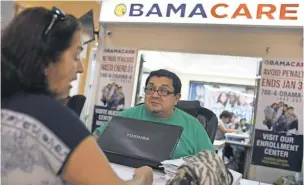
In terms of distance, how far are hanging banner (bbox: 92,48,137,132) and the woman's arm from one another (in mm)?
3571

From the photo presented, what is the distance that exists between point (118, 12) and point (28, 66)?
12.4ft

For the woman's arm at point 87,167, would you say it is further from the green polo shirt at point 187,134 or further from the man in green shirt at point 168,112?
the man in green shirt at point 168,112

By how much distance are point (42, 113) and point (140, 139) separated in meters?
0.84

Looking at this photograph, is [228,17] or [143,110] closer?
[143,110]

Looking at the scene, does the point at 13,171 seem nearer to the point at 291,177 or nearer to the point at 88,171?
the point at 88,171

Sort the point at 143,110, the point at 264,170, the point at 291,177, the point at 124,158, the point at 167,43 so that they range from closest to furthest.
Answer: the point at 124,158, the point at 143,110, the point at 291,177, the point at 264,170, the point at 167,43

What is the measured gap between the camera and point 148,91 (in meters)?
1.95

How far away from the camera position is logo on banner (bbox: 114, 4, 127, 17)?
171 inches

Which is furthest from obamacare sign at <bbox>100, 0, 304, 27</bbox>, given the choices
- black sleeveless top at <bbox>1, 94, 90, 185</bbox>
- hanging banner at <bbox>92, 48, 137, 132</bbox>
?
black sleeveless top at <bbox>1, 94, 90, 185</bbox>

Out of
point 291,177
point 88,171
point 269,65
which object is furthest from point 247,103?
point 88,171

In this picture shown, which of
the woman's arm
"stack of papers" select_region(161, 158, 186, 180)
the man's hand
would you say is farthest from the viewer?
"stack of papers" select_region(161, 158, 186, 180)

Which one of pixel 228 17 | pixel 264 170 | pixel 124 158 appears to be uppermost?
pixel 228 17

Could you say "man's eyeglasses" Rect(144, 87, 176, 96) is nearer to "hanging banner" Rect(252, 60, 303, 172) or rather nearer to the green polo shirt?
the green polo shirt

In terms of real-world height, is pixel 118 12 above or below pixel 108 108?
above
